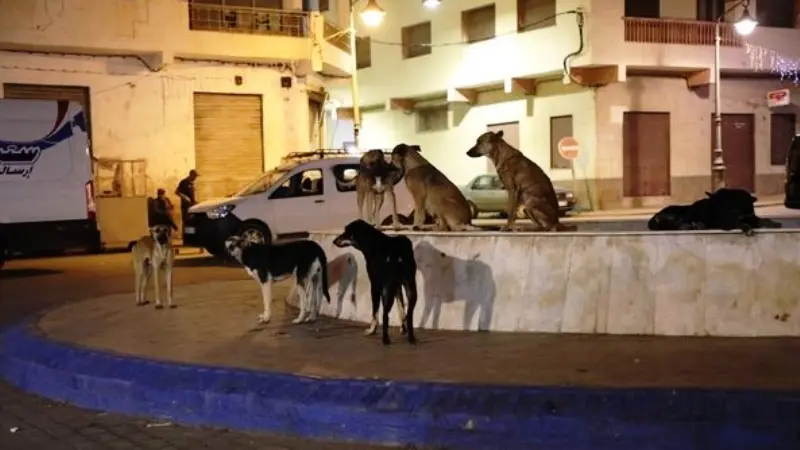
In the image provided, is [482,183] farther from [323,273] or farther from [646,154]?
[323,273]

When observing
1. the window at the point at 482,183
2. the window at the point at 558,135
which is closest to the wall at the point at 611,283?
the window at the point at 482,183

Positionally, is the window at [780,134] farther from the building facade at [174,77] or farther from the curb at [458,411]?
the curb at [458,411]

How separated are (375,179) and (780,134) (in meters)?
27.4

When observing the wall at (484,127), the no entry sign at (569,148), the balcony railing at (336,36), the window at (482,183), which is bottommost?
the window at (482,183)

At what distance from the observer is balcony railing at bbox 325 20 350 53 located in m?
27.2

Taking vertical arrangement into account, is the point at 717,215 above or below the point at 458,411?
above

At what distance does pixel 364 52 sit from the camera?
4000cm

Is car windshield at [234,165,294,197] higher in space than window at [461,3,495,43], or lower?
lower

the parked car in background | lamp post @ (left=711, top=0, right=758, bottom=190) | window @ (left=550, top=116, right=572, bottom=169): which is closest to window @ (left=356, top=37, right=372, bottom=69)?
window @ (left=550, top=116, right=572, bottom=169)

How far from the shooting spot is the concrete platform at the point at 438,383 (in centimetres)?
531

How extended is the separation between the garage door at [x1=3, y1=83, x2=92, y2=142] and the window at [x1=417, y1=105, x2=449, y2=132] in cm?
1619

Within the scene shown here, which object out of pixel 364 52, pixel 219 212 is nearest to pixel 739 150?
pixel 364 52

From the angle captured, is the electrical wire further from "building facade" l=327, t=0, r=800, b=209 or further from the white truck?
the white truck

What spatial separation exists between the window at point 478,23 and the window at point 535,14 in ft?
5.29
